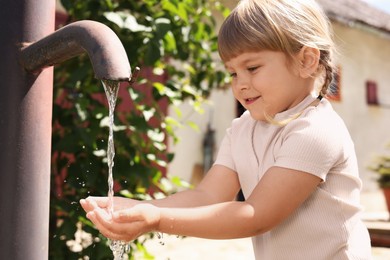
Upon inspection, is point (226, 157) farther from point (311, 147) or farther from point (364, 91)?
point (364, 91)

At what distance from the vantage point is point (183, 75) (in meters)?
2.78

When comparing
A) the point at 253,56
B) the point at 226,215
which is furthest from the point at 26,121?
the point at 253,56

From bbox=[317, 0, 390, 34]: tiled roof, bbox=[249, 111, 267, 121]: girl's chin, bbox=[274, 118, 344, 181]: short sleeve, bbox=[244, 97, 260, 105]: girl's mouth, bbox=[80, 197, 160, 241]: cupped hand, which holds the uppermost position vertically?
bbox=[317, 0, 390, 34]: tiled roof

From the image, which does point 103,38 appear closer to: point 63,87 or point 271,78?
point 271,78

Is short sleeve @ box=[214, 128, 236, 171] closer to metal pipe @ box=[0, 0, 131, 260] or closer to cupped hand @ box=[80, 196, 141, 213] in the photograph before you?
cupped hand @ box=[80, 196, 141, 213]

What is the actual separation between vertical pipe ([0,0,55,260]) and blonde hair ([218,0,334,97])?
16.9 inches

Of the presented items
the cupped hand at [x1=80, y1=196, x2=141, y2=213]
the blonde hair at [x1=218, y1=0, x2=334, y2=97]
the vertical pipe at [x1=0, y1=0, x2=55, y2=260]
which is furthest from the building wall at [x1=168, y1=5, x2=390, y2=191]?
the vertical pipe at [x1=0, y1=0, x2=55, y2=260]

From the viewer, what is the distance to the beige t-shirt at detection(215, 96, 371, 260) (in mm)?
1260

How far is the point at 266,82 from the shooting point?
4.35ft

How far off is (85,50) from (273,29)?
1.61 feet

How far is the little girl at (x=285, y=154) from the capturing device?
1194 mm

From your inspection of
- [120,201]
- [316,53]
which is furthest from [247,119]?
[120,201]

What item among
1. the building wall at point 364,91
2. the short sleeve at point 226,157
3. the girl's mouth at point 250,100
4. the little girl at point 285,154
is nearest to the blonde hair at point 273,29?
the little girl at point 285,154

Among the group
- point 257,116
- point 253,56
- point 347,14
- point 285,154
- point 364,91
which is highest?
point 347,14
